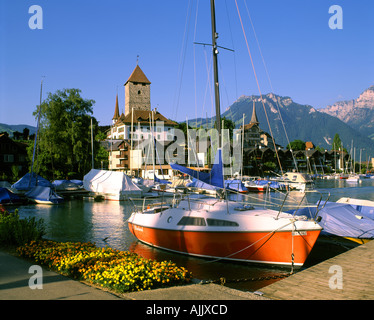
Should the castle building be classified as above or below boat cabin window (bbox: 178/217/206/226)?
above

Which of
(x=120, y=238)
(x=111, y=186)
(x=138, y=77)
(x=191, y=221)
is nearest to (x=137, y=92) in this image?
(x=138, y=77)

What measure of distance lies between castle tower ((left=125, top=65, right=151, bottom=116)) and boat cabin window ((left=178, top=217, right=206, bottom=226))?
483ft

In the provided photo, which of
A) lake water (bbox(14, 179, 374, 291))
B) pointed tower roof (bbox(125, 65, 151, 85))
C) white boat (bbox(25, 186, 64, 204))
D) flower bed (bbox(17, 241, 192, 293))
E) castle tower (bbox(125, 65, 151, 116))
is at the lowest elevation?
lake water (bbox(14, 179, 374, 291))

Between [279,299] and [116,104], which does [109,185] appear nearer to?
[279,299]

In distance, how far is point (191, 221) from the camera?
648 inches

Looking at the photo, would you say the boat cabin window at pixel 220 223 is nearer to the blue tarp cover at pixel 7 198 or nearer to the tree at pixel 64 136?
the blue tarp cover at pixel 7 198

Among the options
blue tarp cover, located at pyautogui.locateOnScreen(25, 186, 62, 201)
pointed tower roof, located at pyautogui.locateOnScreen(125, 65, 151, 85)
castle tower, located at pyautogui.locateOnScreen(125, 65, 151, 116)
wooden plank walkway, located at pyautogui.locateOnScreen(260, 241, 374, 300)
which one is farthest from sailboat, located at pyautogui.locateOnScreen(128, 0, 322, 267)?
pointed tower roof, located at pyautogui.locateOnScreen(125, 65, 151, 85)

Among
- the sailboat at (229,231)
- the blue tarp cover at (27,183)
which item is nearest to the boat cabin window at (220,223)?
the sailboat at (229,231)

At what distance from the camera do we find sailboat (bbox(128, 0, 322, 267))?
14.4 meters

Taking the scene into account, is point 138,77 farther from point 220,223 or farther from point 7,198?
point 220,223

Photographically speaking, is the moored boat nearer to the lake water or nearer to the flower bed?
the lake water

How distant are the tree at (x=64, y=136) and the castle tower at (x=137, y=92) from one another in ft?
305

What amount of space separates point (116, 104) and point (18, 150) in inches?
4705

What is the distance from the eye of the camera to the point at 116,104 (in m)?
199
